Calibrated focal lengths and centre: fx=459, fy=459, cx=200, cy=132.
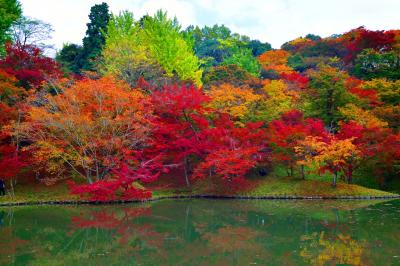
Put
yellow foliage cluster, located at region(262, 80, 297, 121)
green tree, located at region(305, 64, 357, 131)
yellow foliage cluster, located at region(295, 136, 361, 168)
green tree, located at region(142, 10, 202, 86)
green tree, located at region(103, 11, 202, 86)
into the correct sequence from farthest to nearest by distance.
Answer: green tree, located at region(142, 10, 202, 86), green tree, located at region(103, 11, 202, 86), yellow foliage cluster, located at region(262, 80, 297, 121), green tree, located at region(305, 64, 357, 131), yellow foliage cluster, located at region(295, 136, 361, 168)

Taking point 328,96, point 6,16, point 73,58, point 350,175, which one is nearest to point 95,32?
point 73,58

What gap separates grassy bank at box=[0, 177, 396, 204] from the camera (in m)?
28.8

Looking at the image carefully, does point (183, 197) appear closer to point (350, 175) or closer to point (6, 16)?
point (350, 175)

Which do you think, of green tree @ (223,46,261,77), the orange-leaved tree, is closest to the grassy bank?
the orange-leaved tree

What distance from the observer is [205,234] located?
1853 cm

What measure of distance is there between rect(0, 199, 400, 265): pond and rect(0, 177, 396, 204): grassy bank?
2.28 m

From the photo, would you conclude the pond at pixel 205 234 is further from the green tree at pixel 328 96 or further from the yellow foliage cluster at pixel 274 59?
the yellow foliage cluster at pixel 274 59

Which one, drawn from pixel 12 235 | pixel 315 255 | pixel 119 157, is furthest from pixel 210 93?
pixel 315 255

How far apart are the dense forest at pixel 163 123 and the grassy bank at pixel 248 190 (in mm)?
671

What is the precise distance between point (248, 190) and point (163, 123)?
25.1 feet

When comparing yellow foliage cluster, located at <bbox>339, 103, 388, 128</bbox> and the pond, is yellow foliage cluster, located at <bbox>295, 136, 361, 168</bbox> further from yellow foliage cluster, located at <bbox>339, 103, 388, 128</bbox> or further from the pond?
the pond

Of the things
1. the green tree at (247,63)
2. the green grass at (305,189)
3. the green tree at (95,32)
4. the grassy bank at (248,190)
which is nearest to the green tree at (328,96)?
the green grass at (305,189)

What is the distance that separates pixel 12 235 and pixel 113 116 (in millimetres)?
13328

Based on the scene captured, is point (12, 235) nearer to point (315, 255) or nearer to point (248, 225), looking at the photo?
point (248, 225)
